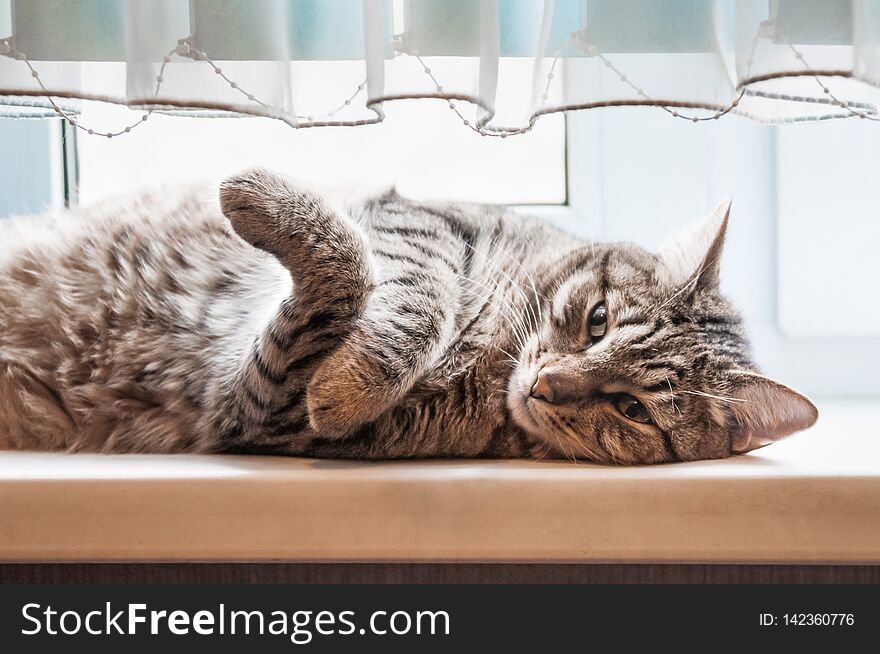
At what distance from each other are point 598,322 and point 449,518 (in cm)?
37

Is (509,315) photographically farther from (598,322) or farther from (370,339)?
(370,339)

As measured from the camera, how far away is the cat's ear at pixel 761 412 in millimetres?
938

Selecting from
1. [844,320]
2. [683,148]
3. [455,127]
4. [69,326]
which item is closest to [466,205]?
[455,127]

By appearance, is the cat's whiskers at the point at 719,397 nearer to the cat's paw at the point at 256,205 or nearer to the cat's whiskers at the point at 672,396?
the cat's whiskers at the point at 672,396

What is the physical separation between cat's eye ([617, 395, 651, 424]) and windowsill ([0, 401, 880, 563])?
163 millimetres

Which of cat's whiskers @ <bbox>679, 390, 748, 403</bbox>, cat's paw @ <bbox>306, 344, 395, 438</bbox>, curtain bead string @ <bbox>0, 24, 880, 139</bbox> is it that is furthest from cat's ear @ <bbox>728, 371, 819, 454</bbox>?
cat's paw @ <bbox>306, 344, 395, 438</bbox>

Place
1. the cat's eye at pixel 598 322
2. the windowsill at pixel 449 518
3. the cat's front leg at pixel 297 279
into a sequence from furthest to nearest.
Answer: the cat's eye at pixel 598 322
the cat's front leg at pixel 297 279
the windowsill at pixel 449 518

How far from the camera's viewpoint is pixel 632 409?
98 cm

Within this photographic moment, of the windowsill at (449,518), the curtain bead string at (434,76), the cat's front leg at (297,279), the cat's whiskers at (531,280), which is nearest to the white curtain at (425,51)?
the curtain bead string at (434,76)

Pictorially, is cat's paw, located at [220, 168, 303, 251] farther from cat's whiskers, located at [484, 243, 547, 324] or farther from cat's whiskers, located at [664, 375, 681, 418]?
cat's whiskers, located at [664, 375, 681, 418]

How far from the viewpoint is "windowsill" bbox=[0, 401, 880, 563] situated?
0.78 metres

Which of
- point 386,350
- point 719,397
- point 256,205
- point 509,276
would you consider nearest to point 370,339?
point 386,350

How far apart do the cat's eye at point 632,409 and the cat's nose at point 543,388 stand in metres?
0.10

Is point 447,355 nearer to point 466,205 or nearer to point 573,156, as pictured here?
point 466,205
